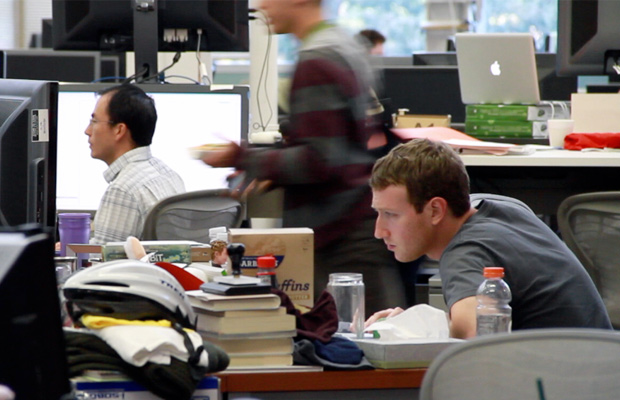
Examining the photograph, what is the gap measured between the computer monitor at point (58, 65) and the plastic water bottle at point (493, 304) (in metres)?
3.46

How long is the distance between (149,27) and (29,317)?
103 inches

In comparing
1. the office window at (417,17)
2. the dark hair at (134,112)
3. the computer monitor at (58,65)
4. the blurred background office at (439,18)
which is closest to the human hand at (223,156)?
the dark hair at (134,112)

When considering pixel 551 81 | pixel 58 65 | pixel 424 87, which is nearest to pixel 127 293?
pixel 58 65

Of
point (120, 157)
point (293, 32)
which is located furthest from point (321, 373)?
point (120, 157)

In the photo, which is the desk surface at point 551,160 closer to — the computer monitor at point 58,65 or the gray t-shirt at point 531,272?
the gray t-shirt at point 531,272

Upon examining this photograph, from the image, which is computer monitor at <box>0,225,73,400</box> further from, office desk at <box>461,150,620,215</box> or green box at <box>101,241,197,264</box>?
office desk at <box>461,150,620,215</box>

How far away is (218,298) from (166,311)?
0.64 ft

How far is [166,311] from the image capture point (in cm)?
150

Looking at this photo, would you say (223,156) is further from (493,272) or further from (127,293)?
(127,293)

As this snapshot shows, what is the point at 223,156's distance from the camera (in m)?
2.46

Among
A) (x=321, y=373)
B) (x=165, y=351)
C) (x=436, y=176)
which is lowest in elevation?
(x=321, y=373)

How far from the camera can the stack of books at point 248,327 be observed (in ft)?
5.52

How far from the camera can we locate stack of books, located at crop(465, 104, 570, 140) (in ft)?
13.6

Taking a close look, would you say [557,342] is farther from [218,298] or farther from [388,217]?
[388,217]
